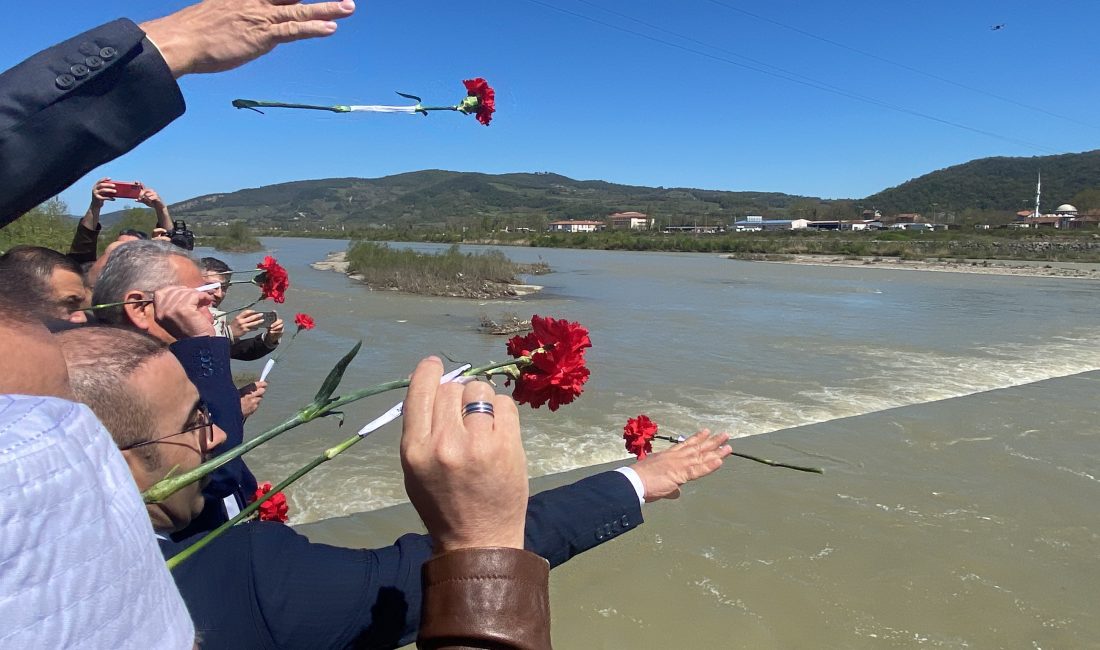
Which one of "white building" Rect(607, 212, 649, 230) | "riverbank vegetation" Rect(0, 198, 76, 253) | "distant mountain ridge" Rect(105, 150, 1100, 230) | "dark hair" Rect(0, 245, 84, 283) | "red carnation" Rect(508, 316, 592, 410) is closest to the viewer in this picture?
"red carnation" Rect(508, 316, 592, 410)

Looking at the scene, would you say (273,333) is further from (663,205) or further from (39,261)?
(663,205)

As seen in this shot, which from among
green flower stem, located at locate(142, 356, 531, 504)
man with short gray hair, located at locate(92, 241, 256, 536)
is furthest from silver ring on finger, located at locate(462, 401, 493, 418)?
man with short gray hair, located at locate(92, 241, 256, 536)

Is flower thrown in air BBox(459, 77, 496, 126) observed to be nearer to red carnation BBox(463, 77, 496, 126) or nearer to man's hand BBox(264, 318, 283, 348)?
red carnation BBox(463, 77, 496, 126)

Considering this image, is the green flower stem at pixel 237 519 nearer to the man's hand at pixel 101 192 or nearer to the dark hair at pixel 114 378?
the dark hair at pixel 114 378

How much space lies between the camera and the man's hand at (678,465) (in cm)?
203

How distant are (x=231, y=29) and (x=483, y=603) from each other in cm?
93

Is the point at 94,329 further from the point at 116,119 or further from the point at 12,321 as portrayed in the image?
the point at 12,321

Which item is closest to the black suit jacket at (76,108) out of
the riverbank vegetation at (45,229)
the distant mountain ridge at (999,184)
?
the riverbank vegetation at (45,229)

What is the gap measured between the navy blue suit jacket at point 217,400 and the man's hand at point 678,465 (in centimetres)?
111

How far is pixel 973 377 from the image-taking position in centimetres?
1004

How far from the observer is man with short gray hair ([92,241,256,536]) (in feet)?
5.83

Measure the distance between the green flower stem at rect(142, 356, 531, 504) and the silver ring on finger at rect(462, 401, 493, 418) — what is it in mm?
283

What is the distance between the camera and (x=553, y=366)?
155 cm

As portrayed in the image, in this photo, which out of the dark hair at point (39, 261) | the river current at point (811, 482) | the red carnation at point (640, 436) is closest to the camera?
the red carnation at point (640, 436)
